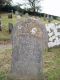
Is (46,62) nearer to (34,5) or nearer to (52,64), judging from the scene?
(52,64)

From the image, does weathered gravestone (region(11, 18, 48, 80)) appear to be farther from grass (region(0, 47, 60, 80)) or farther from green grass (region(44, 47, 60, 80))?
green grass (region(44, 47, 60, 80))

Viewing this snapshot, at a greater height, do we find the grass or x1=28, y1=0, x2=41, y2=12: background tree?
the grass

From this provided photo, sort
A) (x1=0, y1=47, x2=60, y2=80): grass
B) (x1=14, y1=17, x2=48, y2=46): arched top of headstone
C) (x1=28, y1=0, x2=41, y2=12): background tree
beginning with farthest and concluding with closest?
1. (x1=28, y1=0, x2=41, y2=12): background tree
2. (x1=0, y1=47, x2=60, y2=80): grass
3. (x1=14, y1=17, x2=48, y2=46): arched top of headstone

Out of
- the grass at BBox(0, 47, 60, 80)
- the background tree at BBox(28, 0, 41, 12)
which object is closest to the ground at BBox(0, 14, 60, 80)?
the grass at BBox(0, 47, 60, 80)

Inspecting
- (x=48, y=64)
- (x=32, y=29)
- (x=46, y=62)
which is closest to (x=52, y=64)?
(x=48, y=64)

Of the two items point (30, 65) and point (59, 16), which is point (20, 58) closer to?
point (30, 65)

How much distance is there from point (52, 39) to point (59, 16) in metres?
13.1

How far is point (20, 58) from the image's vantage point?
7.46 metres

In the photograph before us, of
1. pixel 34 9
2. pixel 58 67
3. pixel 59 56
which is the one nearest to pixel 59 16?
pixel 34 9

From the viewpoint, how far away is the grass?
883cm

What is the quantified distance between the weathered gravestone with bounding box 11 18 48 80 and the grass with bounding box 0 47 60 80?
1012mm

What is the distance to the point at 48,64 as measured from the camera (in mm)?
10266

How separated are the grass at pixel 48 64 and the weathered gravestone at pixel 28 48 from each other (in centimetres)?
101

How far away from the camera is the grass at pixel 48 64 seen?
883cm
